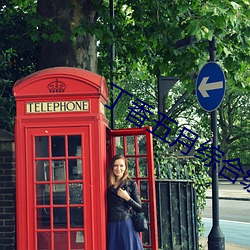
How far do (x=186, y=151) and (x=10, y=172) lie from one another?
3784 millimetres

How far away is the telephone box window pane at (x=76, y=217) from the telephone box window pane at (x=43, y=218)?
25 centimetres

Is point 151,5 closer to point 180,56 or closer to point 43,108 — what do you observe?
point 180,56

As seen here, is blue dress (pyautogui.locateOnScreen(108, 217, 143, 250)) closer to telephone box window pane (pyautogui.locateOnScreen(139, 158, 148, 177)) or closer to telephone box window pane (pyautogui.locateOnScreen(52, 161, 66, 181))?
telephone box window pane (pyautogui.locateOnScreen(52, 161, 66, 181))

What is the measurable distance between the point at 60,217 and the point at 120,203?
2.29 ft

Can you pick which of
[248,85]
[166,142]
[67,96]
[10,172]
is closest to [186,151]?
[166,142]

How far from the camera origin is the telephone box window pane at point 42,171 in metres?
6.21

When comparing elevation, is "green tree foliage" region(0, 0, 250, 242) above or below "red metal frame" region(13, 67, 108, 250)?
above

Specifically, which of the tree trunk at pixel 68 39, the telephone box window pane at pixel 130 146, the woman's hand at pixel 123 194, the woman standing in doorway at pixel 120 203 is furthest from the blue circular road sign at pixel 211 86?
the woman's hand at pixel 123 194

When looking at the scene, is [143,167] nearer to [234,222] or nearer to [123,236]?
[123,236]

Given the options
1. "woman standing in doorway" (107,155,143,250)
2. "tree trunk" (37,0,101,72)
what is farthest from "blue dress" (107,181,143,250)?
"tree trunk" (37,0,101,72)

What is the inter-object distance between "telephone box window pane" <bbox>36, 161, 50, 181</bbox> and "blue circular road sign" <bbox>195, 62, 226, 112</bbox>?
301 cm

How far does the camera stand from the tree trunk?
9047 mm

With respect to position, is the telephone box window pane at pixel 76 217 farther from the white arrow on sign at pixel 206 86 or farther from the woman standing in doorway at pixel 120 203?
the white arrow on sign at pixel 206 86

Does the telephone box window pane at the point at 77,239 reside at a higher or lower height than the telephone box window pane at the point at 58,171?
lower
